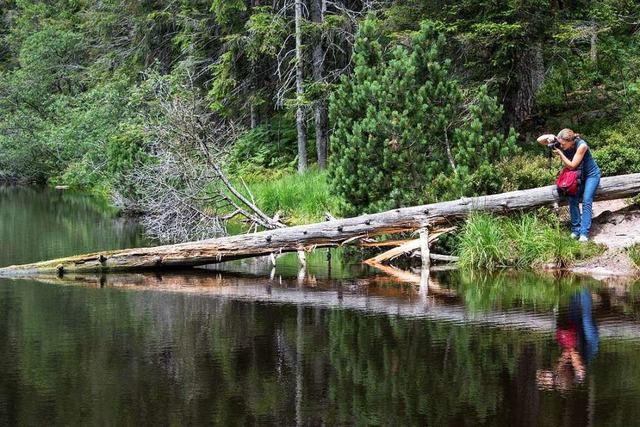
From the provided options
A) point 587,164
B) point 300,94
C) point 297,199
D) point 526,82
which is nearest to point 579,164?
point 587,164

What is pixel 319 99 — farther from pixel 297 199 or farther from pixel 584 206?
pixel 584 206

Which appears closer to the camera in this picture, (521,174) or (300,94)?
(521,174)

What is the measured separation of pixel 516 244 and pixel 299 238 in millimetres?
3476

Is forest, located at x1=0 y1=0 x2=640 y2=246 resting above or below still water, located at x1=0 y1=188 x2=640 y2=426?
above

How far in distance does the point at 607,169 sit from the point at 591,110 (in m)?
4.86

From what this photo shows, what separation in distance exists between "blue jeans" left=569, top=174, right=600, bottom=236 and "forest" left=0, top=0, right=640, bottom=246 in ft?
3.14

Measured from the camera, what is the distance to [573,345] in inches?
308

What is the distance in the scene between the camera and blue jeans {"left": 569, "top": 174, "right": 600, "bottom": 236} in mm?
13078

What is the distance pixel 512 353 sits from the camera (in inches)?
298

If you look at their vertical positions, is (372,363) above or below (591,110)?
below

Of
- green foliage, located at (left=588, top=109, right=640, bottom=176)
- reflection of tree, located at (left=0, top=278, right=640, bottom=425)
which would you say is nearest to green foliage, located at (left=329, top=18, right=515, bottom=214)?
green foliage, located at (left=588, top=109, right=640, bottom=176)

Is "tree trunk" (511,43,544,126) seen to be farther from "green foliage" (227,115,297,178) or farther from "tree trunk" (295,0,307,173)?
"green foliage" (227,115,297,178)

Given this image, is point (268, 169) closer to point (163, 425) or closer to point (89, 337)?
point (89, 337)

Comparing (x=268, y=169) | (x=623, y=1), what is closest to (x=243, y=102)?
(x=268, y=169)
